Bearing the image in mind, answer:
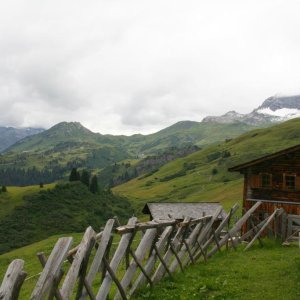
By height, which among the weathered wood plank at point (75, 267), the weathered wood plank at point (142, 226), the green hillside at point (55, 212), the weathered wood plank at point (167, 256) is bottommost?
the green hillside at point (55, 212)

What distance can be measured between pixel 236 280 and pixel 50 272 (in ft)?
29.6

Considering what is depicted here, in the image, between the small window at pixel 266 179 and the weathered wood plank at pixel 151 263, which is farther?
the small window at pixel 266 179

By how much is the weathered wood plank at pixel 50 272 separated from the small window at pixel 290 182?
31.4 metres

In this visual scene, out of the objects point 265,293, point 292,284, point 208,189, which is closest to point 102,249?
point 265,293

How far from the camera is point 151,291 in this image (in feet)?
45.3

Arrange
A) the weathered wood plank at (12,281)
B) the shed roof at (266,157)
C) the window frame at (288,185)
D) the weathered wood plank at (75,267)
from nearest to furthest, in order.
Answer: the weathered wood plank at (12,281) → the weathered wood plank at (75,267) → the shed roof at (266,157) → the window frame at (288,185)

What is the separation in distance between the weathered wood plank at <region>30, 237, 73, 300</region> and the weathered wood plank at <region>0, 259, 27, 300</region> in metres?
0.68

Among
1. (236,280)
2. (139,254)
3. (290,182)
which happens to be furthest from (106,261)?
(290,182)

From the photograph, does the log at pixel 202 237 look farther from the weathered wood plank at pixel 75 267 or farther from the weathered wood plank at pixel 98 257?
the weathered wood plank at pixel 75 267

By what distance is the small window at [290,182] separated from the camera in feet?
121

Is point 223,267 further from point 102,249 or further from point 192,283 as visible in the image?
point 102,249

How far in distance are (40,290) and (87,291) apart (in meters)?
1.96

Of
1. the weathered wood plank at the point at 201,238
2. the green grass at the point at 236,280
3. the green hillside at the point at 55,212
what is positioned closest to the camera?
the green grass at the point at 236,280

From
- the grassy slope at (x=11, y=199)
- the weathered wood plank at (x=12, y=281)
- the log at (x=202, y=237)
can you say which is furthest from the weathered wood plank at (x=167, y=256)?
the grassy slope at (x=11, y=199)
